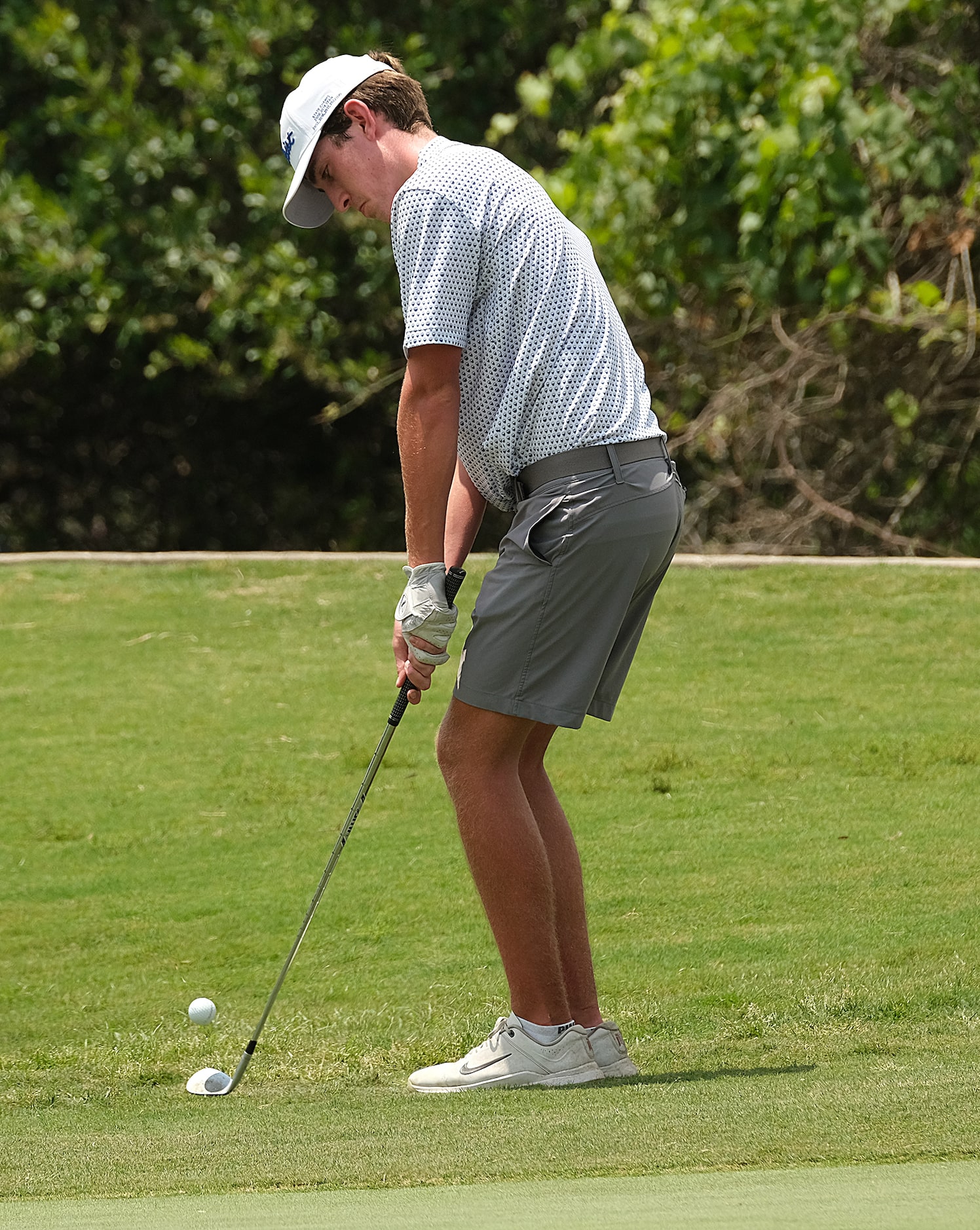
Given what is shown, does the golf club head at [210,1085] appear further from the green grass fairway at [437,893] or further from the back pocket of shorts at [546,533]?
the back pocket of shorts at [546,533]

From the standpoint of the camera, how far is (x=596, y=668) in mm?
3268

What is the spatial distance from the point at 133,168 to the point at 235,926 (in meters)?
6.85

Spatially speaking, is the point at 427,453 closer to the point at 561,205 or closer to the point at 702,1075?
the point at 702,1075

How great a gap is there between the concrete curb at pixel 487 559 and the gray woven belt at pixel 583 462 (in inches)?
185

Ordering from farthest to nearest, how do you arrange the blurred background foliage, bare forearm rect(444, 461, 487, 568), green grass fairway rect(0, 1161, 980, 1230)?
the blurred background foliage
bare forearm rect(444, 461, 487, 568)
green grass fairway rect(0, 1161, 980, 1230)

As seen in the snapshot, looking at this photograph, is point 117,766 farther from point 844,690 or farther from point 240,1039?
point 844,690

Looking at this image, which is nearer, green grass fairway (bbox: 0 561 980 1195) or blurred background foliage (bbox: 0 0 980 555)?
green grass fairway (bbox: 0 561 980 1195)

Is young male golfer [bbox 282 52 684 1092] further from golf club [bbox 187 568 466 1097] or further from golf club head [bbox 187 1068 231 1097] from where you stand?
golf club head [bbox 187 1068 231 1097]

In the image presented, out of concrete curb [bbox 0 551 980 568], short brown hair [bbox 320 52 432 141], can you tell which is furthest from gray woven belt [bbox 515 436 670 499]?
concrete curb [bbox 0 551 980 568]

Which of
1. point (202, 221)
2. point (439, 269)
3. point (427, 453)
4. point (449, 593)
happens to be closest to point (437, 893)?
point (449, 593)

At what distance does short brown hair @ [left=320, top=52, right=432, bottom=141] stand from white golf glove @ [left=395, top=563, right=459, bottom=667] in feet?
2.80

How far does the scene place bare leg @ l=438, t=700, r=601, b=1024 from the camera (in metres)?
3.31

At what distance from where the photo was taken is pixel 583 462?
10.7 feet

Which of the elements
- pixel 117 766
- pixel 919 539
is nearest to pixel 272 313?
pixel 919 539
